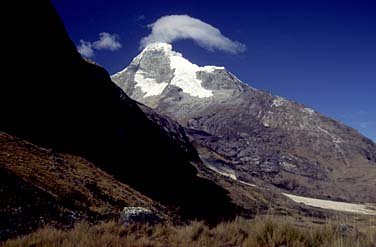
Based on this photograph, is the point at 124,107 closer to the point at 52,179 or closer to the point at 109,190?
the point at 109,190

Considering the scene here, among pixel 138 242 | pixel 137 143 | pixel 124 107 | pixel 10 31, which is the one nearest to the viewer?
pixel 138 242

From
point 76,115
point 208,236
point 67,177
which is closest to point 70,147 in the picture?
point 76,115

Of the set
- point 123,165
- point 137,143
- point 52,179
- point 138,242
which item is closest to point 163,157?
point 137,143

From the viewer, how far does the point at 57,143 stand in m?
36.6

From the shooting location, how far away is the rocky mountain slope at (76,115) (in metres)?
36.9

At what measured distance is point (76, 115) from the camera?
43.1 meters

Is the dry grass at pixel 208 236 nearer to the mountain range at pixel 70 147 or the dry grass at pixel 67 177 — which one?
the mountain range at pixel 70 147

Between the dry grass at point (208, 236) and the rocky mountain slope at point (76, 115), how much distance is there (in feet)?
83.6

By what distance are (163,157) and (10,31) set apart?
25.0 metres

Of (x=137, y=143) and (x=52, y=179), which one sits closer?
(x=52, y=179)

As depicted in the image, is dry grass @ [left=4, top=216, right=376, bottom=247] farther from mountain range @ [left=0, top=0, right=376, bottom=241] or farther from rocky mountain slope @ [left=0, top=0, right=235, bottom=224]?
rocky mountain slope @ [left=0, top=0, right=235, bottom=224]

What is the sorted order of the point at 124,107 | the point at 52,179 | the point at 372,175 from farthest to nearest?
1. the point at 372,175
2. the point at 124,107
3. the point at 52,179

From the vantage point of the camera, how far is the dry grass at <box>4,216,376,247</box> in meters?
7.89

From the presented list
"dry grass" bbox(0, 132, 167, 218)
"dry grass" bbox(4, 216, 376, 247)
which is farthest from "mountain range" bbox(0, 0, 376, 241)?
"dry grass" bbox(4, 216, 376, 247)
